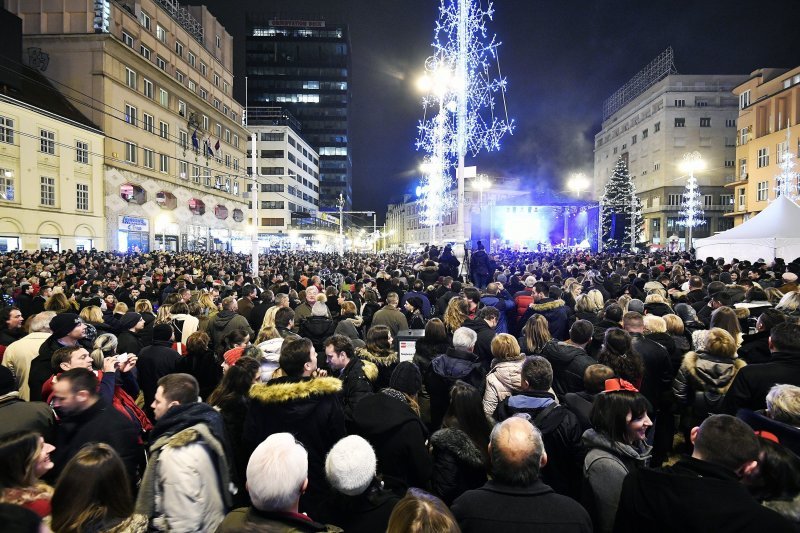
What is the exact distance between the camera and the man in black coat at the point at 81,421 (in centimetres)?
331

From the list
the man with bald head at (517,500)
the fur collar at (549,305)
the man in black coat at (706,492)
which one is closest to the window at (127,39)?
the fur collar at (549,305)

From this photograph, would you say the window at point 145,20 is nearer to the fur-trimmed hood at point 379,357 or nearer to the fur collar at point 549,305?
the fur collar at point 549,305

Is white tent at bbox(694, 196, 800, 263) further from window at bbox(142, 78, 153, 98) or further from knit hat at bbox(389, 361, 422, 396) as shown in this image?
window at bbox(142, 78, 153, 98)

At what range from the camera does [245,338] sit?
556 centimetres

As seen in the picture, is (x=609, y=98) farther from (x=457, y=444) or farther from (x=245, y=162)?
(x=457, y=444)

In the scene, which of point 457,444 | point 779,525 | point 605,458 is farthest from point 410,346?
point 779,525

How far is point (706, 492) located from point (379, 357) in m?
3.18

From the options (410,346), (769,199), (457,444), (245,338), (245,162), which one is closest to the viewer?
(457,444)

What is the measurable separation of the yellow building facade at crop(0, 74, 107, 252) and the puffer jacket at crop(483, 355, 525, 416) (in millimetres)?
31438

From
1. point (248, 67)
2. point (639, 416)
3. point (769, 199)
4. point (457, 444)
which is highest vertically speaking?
point (248, 67)

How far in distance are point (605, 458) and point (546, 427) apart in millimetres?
A: 572

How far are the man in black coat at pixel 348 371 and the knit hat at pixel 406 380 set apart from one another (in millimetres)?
288

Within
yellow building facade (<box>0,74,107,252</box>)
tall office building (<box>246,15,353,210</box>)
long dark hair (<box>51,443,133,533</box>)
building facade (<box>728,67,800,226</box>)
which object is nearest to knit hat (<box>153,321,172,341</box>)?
long dark hair (<box>51,443,133,533</box>)

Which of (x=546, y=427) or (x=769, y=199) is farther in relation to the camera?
(x=769, y=199)
